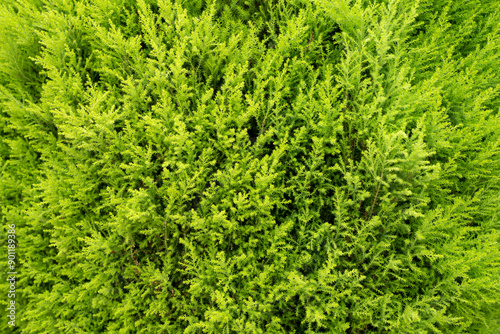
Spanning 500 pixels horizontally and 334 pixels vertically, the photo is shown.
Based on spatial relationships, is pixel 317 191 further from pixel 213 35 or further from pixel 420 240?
pixel 213 35

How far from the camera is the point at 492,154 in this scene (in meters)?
3.71

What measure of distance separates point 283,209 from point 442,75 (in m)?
2.98

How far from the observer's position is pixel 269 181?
3328 mm

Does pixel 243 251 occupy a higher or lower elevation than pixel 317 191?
lower

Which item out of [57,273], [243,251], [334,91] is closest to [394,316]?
[243,251]

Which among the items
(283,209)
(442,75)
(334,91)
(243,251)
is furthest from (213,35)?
(442,75)

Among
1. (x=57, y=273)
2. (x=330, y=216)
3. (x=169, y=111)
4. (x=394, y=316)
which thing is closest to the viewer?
(x=394, y=316)

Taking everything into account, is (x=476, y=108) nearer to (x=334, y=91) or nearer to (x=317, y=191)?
(x=334, y=91)

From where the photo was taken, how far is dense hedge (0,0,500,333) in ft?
10.9

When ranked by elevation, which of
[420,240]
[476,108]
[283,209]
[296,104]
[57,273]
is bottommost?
[57,273]

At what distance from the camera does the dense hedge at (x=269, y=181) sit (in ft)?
10.9

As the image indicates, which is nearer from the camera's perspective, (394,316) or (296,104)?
(394,316)

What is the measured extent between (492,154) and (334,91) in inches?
95.9

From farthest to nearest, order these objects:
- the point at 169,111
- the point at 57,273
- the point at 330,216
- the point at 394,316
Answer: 1. the point at 57,273
2. the point at 330,216
3. the point at 169,111
4. the point at 394,316
